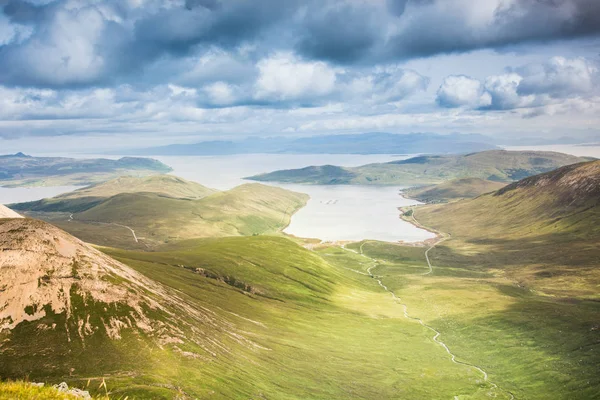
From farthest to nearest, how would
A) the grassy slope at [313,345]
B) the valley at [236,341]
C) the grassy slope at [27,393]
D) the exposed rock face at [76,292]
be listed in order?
the grassy slope at [313,345], the exposed rock face at [76,292], the valley at [236,341], the grassy slope at [27,393]

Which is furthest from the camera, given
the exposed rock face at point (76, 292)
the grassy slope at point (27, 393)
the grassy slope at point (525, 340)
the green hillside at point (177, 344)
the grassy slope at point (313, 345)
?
the grassy slope at point (525, 340)

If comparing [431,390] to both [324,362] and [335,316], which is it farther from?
[335,316]

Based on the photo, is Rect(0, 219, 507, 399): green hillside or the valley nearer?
Rect(0, 219, 507, 399): green hillside

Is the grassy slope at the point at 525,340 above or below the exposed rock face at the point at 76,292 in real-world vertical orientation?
below

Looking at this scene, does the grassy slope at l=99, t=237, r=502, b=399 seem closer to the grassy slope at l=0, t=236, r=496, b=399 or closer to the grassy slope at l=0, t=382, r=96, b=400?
the grassy slope at l=0, t=236, r=496, b=399

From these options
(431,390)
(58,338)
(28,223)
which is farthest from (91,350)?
(431,390)

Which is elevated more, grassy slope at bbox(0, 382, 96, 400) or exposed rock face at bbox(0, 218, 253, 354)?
grassy slope at bbox(0, 382, 96, 400)

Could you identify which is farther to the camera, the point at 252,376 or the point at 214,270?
the point at 214,270

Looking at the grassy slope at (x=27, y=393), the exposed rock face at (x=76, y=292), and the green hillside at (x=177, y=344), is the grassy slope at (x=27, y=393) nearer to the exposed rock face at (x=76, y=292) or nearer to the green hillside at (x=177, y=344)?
the green hillside at (x=177, y=344)

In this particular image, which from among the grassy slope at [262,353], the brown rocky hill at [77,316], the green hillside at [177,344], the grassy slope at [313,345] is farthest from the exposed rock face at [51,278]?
the grassy slope at [313,345]

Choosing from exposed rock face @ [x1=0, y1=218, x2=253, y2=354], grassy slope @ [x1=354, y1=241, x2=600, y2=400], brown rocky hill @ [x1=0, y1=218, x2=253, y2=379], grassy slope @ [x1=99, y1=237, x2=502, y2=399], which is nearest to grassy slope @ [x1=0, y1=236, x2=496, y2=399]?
grassy slope @ [x1=99, y1=237, x2=502, y2=399]

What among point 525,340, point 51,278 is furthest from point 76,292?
point 525,340
